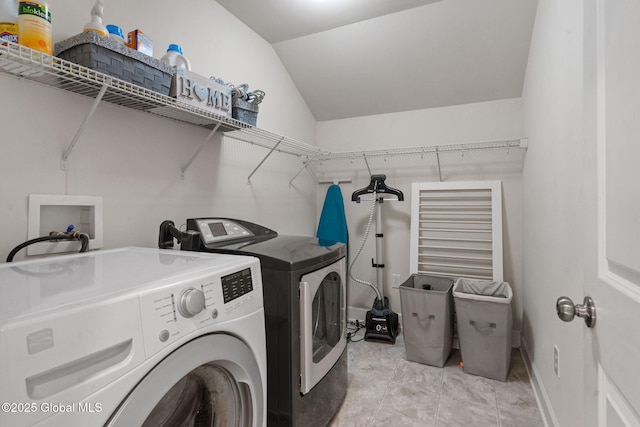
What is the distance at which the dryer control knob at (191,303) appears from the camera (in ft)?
2.43

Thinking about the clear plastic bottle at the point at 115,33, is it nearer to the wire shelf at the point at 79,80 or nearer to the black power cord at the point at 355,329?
the wire shelf at the point at 79,80

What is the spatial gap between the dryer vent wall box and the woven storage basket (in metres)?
0.50

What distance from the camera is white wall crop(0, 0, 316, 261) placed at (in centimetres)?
112

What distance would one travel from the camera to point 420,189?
2732mm

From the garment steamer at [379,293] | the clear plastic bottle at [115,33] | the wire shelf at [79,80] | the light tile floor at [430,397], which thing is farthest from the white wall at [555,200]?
the clear plastic bottle at [115,33]

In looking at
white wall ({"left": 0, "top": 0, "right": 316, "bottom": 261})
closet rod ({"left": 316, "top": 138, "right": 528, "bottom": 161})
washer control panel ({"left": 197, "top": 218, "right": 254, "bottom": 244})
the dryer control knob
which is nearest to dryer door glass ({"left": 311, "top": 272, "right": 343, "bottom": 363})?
washer control panel ({"left": 197, "top": 218, "right": 254, "bottom": 244})

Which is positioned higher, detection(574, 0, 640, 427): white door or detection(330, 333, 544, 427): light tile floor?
detection(574, 0, 640, 427): white door

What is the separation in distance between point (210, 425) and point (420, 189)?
228 centimetres

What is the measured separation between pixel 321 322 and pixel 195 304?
34.4 inches

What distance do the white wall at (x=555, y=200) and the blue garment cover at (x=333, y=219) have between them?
1423mm

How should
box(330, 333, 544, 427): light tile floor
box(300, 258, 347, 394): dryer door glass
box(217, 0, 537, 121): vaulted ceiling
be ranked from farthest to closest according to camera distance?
1. box(217, 0, 537, 121): vaulted ceiling
2. box(330, 333, 544, 427): light tile floor
3. box(300, 258, 347, 394): dryer door glass

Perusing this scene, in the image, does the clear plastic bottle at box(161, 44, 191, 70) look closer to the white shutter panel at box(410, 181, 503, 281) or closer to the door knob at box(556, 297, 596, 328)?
the door knob at box(556, 297, 596, 328)

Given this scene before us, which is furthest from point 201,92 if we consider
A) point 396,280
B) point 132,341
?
point 396,280

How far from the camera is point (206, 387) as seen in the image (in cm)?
94
